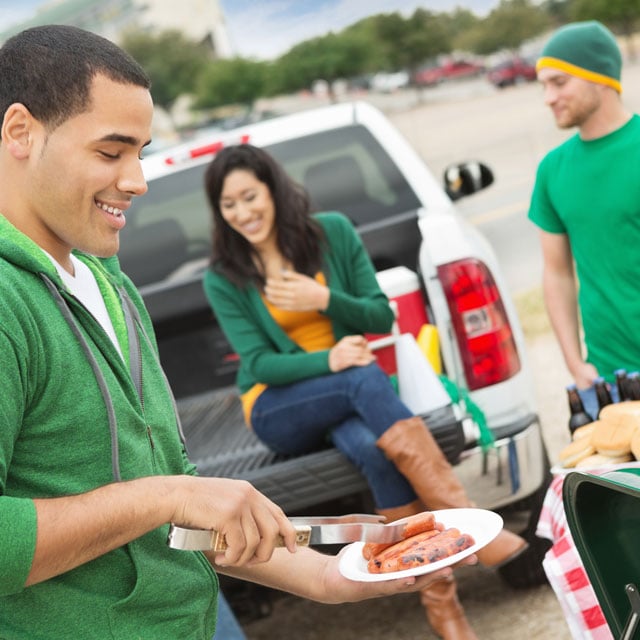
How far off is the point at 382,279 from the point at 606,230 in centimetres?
97

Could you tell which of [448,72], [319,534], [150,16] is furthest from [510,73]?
[319,534]

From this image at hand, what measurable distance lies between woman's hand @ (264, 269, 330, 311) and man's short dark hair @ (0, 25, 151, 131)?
2.22 meters

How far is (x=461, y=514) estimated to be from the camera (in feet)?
6.58

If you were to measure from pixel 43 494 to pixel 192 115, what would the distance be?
61887 mm

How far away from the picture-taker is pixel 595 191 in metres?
3.52

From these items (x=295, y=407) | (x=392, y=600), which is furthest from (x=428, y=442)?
(x=392, y=600)

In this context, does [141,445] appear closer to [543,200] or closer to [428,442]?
[428,442]

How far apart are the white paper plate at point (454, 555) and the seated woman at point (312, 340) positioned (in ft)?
5.01

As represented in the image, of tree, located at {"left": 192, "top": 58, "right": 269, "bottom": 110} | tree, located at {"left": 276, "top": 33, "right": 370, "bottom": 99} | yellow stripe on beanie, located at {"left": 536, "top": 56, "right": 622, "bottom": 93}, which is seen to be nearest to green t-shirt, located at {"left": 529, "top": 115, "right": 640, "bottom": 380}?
yellow stripe on beanie, located at {"left": 536, "top": 56, "right": 622, "bottom": 93}

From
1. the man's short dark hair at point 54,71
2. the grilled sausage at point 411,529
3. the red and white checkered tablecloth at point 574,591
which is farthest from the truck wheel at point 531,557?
the man's short dark hair at point 54,71

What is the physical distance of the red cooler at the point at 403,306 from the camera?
4070 millimetres

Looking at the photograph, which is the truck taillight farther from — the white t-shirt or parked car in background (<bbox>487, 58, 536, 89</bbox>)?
parked car in background (<bbox>487, 58, 536, 89</bbox>)

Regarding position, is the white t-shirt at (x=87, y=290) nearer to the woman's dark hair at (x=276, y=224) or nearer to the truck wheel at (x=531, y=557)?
the woman's dark hair at (x=276, y=224)

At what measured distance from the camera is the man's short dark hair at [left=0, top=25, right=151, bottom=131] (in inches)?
60.8
